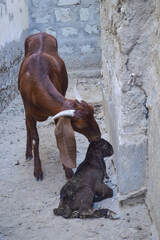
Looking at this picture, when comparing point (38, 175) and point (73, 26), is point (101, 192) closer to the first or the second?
point (38, 175)

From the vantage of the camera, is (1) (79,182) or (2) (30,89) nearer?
(1) (79,182)

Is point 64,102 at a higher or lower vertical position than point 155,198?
higher

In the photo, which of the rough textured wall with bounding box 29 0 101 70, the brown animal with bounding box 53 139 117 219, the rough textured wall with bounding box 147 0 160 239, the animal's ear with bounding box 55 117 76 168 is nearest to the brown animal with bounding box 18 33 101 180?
the animal's ear with bounding box 55 117 76 168

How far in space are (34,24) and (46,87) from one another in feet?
17.9

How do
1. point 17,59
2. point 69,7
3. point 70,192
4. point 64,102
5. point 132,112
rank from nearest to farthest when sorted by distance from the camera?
point 132,112 → point 70,192 → point 64,102 → point 17,59 → point 69,7

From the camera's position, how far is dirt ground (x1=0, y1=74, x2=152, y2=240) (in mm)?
2717

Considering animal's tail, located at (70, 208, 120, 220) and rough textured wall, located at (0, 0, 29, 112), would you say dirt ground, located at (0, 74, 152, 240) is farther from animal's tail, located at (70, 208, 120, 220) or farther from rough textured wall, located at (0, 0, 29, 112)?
rough textured wall, located at (0, 0, 29, 112)

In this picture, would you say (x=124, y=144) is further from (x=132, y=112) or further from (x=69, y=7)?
(x=69, y=7)

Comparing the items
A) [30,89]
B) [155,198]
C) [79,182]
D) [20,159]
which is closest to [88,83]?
[20,159]

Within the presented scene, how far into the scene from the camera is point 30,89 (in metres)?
3.60

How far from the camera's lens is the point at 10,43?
22.4 feet

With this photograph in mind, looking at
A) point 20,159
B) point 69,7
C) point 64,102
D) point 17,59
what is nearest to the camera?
point 64,102

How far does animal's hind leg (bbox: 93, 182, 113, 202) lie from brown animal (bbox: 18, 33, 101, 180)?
362mm

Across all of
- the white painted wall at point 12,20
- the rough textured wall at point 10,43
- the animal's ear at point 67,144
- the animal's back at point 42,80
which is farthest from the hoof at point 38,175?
the white painted wall at point 12,20
